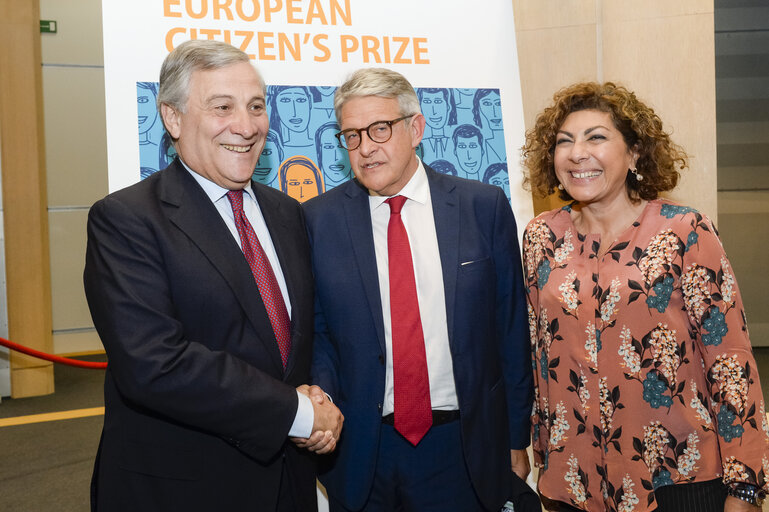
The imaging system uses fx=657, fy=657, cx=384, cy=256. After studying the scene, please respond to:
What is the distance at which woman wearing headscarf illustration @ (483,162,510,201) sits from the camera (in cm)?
304

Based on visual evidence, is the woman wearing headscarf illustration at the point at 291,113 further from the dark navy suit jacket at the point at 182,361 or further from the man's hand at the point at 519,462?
the man's hand at the point at 519,462

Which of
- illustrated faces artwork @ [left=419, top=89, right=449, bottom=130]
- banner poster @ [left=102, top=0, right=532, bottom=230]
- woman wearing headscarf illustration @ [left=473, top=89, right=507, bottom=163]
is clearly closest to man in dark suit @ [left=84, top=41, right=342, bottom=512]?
banner poster @ [left=102, top=0, right=532, bottom=230]

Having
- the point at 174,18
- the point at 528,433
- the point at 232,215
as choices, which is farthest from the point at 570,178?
the point at 174,18

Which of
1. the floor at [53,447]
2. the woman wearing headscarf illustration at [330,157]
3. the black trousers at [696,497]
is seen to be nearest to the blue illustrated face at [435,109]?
the woman wearing headscarf illustration at [330,157]

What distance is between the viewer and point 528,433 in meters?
2.25

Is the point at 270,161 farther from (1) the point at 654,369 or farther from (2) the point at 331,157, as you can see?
(1) the point at 654,369

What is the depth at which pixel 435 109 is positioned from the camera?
295 centimetres

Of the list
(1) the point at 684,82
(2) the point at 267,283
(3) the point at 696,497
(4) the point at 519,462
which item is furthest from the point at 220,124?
(1) the point at 684,82

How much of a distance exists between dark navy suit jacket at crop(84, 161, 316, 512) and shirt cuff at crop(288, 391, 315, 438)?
4 cm

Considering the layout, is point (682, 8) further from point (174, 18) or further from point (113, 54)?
point (113, 54)

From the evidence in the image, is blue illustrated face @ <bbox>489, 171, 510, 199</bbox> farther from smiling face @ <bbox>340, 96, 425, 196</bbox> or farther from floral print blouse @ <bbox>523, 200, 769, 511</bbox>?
floral print blouse @ <bbox>523, 200, 769, 511</bbox>

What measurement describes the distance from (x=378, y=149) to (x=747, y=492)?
146 centimetres

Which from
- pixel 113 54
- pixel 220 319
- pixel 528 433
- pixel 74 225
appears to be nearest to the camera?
pixel 220 319

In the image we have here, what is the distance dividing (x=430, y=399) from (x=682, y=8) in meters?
2.80
